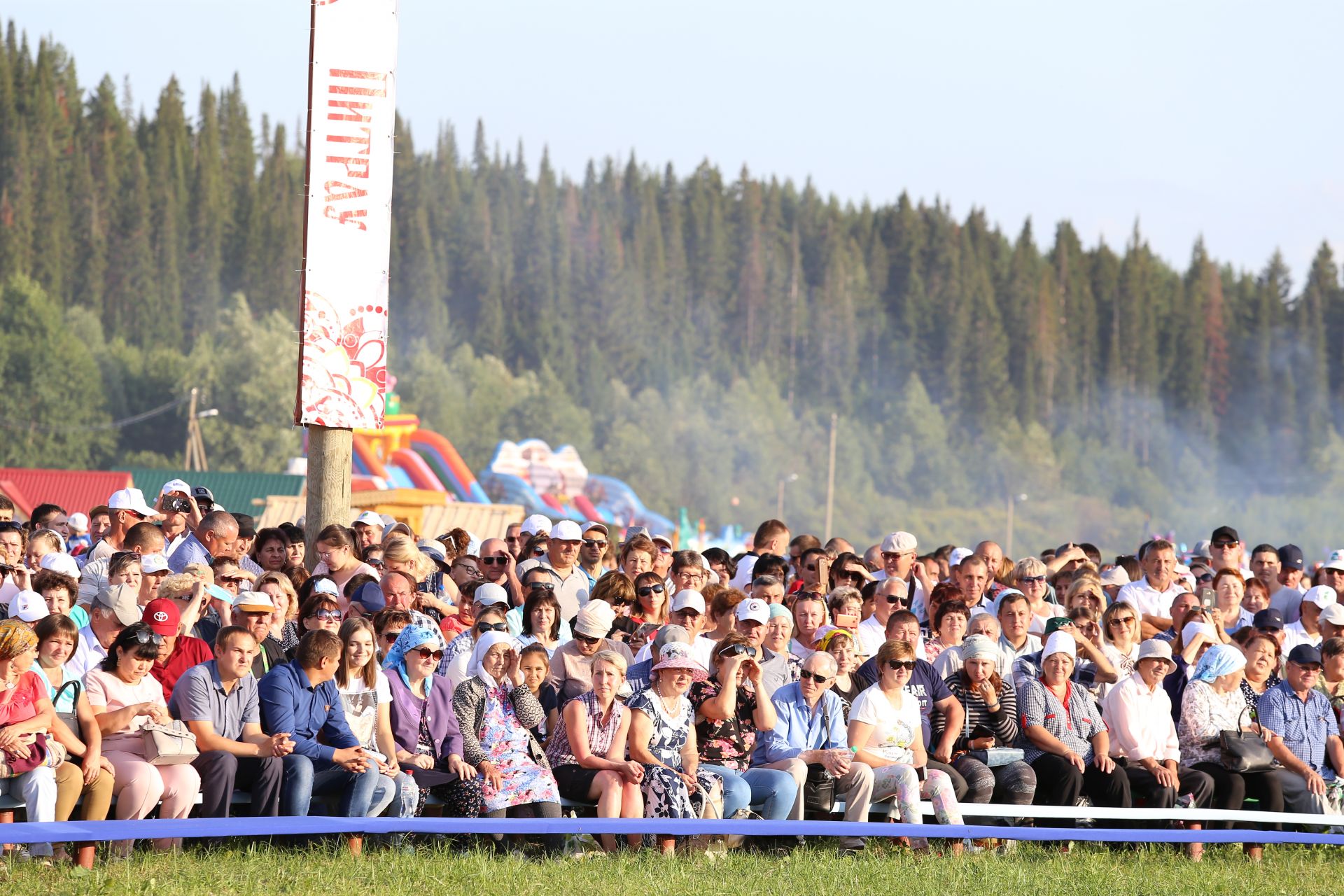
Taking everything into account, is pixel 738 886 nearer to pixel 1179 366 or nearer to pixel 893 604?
pixel 893 604

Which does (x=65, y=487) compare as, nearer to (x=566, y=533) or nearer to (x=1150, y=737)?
(x=566, y=533)

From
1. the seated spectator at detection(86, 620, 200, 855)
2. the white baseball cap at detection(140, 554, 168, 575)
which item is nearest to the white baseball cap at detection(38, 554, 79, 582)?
the white baseball cap at detection(140, 554, 168, 575)

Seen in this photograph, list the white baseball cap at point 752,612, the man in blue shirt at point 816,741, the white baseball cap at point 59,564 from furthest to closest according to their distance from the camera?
the white baseball cap at point 752,612 < the white baseball cap at point 59,564 < the man in blue shirt at point 816,741

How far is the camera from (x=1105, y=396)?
118500 millimetres

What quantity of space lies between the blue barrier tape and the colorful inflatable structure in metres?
42.7

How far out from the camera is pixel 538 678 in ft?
29.4

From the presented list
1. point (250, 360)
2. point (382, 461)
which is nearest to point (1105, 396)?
point (250, 360)

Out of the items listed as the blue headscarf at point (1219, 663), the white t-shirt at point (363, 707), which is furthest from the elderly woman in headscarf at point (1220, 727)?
the white t-shirt at point (363, 707)

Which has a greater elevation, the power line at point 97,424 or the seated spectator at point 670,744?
the power line at point 97,424

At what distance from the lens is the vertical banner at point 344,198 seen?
34.3ft

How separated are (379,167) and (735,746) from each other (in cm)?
414

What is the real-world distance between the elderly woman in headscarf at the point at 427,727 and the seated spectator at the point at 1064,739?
3168 millimetres

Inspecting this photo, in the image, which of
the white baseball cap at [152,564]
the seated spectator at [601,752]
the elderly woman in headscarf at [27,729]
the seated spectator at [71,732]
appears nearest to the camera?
the elderly woman in headscarf at [27,729]

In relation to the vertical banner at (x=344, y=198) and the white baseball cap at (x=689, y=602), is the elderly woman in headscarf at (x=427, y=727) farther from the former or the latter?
the vertical banner at (x=344, y=198)
